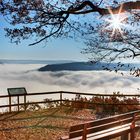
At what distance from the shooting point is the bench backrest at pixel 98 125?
25.5ft

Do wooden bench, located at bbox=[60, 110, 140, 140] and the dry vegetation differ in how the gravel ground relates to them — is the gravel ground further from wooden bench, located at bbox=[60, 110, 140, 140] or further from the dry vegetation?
wooden bench, located at bbox=[60, 110, 140, 140]

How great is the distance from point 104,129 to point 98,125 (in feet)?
0.58

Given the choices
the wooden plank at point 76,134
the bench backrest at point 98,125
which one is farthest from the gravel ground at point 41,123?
the wooden plank at point 76,134

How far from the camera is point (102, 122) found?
8.78 meters

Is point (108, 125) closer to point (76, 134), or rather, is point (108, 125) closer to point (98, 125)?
point (98, 125)

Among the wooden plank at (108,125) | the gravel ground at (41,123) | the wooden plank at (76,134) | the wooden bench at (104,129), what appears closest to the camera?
the wooden plank at (76,134)

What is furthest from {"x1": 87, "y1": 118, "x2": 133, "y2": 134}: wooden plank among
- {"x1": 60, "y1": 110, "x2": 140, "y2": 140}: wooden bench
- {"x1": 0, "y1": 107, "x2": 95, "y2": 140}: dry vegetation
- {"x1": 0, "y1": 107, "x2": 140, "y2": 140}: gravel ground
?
{"x1": 0, "y1": 107, "x2": 95, "y2": 140}: dry vegetation

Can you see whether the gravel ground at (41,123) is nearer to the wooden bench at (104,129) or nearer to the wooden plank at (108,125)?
the wooden bench at (104,129)

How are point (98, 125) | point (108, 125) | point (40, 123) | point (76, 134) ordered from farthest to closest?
point (40, 123) < point (108, 125) < point (98, 125) < point (76, 134)

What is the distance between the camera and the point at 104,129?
28.2 ft

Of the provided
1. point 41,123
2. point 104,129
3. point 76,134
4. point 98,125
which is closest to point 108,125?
point 104,129

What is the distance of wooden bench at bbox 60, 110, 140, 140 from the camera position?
7801mm

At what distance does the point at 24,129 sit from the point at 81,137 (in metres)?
7.92

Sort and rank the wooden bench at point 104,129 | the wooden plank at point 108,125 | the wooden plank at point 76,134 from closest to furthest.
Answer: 1. the wooden plank at point 76,134
2. the wooden bench at point 104,129
3. the wooden plank at point 108,125
